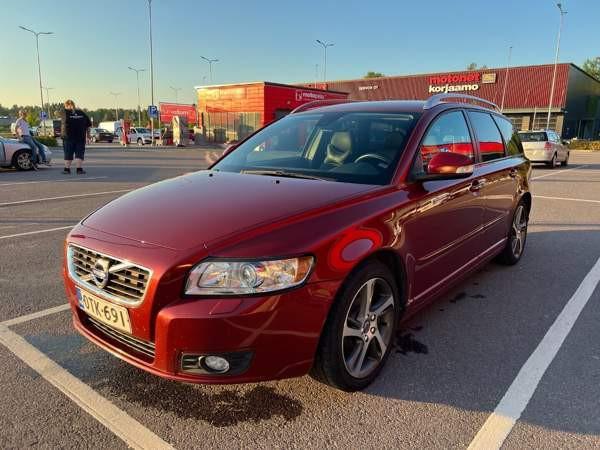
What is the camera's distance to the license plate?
219 cm

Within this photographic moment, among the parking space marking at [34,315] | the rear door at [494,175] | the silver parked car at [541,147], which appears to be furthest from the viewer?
the silver parked car at [541,147]

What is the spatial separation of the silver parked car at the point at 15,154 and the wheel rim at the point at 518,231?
13538mm

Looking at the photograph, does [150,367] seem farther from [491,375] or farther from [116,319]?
[491,375]

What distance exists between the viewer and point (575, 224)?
23.6 ft

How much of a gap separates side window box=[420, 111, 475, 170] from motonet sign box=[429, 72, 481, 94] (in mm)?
52792

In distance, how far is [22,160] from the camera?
44.3 feet

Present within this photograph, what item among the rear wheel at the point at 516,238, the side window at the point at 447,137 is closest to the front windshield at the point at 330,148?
the side window at the point at 447,137

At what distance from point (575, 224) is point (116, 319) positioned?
7.24 meters

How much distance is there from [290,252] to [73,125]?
39.2 ft

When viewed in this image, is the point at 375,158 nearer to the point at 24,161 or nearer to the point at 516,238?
the point at 516,238

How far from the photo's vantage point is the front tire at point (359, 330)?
2.32 metres

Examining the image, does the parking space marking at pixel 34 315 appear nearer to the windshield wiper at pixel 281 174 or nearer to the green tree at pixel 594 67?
the windshield wiper at pixel 281 174

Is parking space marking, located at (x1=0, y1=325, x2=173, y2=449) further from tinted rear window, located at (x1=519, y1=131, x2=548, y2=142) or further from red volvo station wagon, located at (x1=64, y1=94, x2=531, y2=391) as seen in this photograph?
tinted rear window, located at (x1=519, y1=131, x2=548, y2=142)

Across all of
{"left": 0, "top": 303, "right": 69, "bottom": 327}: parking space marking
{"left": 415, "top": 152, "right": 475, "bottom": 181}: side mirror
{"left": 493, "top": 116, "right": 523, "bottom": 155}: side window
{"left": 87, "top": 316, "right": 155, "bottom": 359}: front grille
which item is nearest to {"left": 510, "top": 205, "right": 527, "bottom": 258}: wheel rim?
{"left": 493, "top": 116, "right": 523, "bottom": 155}: side window
